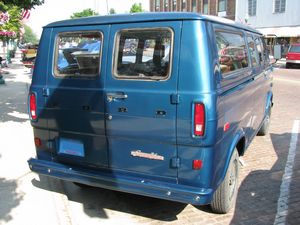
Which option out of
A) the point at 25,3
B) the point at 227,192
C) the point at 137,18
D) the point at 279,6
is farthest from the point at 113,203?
the point at 279,6

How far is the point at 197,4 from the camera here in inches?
2062

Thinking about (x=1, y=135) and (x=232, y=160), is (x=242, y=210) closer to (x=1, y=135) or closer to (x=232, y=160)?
(x=232, y=160)

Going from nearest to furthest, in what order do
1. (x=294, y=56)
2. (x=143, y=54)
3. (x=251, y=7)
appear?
(x=143, y=54) → (x=294, y=56) → (x=251, y=7)

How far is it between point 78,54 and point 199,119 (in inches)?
62.7

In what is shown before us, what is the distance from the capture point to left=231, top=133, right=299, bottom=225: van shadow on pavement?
408 centimetres

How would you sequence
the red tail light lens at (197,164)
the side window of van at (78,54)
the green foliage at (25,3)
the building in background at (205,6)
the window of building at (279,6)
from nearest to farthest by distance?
the red tail light lens at (197,164), the side window of van at (78,54), the green foliage at (25,3), the window of building at (279,6), the building in background at (205,6)

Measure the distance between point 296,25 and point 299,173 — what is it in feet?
108

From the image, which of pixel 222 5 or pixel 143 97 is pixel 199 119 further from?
pixel 222 5

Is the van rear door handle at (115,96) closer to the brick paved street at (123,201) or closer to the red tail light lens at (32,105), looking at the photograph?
the red tail light lens at (32,105)

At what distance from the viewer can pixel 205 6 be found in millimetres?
50969

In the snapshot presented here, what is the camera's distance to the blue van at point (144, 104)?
3.36 meters

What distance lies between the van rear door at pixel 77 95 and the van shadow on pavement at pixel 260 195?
163 centimetres

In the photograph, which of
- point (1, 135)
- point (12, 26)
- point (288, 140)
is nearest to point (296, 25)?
point (12, 26)

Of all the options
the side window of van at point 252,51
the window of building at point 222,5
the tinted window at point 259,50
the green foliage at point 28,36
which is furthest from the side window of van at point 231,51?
the green foliage at point 28,36
